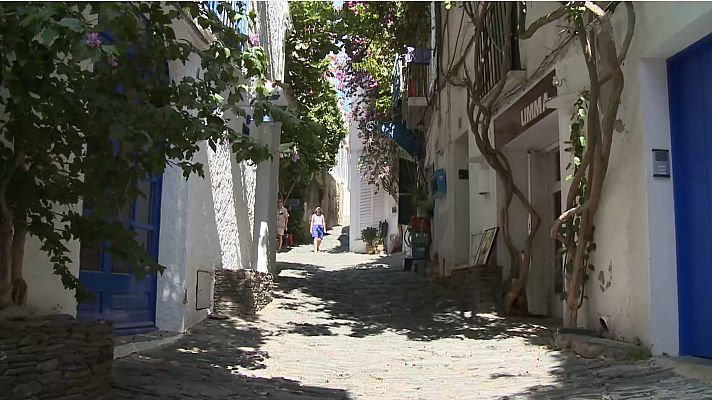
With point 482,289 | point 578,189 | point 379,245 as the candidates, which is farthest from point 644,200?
point 379,245

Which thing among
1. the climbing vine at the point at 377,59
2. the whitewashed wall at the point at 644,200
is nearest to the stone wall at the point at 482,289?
the whitewashed wall at the point at 644,200

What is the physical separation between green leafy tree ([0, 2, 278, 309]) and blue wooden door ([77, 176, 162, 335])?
1271 mm

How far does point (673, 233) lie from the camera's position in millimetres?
5105

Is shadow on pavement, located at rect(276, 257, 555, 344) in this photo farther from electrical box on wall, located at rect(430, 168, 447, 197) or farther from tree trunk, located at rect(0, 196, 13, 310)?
tree trunk, located at rect(0, 196, 13, 310)

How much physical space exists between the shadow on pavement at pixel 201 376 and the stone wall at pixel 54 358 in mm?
315

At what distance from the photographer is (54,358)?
3.59 meters

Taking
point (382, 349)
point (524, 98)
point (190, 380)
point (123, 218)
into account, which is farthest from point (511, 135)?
point (190, 380)

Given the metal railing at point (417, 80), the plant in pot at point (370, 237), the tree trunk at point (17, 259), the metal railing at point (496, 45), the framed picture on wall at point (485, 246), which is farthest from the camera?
the plant in pot at point (370, 237)

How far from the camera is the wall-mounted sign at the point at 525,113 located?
7546mm

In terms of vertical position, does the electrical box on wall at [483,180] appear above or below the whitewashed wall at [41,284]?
above

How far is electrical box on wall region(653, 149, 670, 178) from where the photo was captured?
5.16 m

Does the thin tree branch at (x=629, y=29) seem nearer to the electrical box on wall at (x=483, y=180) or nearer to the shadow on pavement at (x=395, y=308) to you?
the shadow on pavement at (x=395, y=308)

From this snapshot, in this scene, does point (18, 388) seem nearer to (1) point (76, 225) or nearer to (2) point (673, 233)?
(1) point (76, 225)

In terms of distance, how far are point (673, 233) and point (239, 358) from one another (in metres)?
3.72
